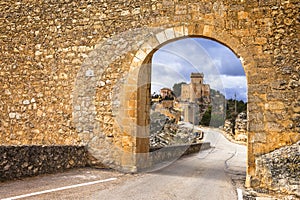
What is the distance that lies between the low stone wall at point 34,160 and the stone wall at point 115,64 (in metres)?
0.84

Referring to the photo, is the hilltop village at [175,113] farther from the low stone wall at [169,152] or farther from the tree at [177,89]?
the low stone wall at [169,152]

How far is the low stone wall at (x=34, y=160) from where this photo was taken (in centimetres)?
474

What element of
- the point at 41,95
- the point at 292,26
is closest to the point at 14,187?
the point at 41,95

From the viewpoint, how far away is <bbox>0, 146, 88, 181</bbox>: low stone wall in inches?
187

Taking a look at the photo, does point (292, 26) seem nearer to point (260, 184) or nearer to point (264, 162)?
point (264, 162)

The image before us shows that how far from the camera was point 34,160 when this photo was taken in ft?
17.3

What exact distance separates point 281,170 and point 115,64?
4011 millimetres

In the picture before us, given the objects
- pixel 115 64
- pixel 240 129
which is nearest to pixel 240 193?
pixel 115 64

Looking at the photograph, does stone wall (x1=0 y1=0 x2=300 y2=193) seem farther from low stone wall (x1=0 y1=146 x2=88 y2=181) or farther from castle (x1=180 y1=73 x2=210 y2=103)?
castle (x1=180 y1=73 x2=210 y2=103)

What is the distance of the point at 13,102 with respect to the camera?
8094mm

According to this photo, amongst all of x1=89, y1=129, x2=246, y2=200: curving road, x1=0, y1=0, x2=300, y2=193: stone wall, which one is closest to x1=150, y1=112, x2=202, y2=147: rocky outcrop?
x1=0, y1=0, x2=300, y2=193: stone wall

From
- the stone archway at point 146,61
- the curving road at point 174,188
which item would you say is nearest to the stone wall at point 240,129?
the stone archway at point 146,61

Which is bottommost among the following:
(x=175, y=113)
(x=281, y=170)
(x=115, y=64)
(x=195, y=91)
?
(x=281, y=170)

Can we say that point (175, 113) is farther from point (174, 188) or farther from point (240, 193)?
point (240, 193)
